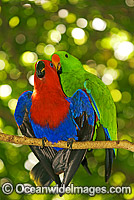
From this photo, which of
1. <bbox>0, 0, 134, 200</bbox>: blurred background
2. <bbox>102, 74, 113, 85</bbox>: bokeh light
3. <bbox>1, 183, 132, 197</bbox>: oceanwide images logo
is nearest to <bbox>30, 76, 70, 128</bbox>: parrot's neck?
<bbox>1, 183, 132, 197</bbox>: oceanwide images logo

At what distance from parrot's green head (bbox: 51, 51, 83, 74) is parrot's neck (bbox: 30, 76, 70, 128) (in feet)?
0.51

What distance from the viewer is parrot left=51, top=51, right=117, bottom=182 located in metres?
0.86

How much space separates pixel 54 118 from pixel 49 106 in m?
0.04

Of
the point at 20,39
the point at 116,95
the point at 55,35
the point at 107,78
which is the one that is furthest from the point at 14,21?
the point at 116,95

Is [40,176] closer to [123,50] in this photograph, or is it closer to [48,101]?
[48,101]

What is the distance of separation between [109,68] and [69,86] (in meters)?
0.69

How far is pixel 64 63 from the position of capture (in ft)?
3.11

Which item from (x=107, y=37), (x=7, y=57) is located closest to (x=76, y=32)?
(x=107, y=37)

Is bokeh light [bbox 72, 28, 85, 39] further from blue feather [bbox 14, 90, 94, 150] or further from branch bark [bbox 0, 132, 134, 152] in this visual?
branch bark [bbox 0, 132, 134, 152]

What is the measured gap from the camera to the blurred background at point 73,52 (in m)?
1.45

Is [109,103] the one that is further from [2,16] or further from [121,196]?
[2,16]

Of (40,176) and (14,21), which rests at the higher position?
(14,21)

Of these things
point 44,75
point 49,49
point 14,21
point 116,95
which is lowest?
point 44,75

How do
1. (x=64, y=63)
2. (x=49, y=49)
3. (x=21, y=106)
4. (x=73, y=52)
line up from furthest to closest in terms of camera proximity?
1. (x=73, y=52)
2. (x=49, y=49)
3. (x=64, y=63)
4. (x=21, y=106)
